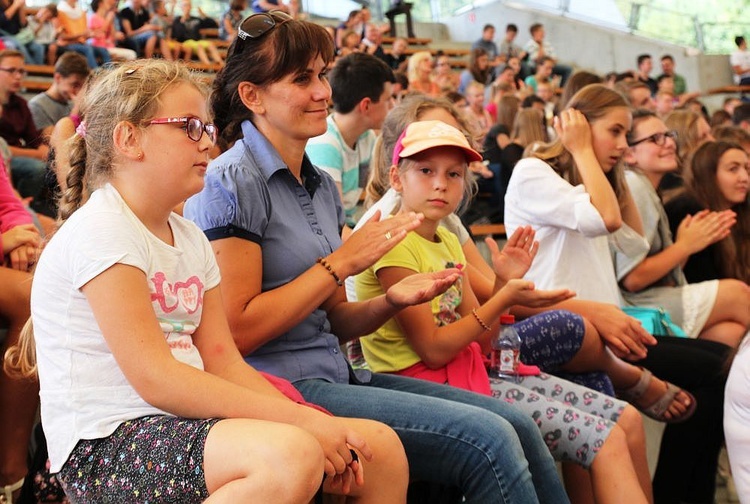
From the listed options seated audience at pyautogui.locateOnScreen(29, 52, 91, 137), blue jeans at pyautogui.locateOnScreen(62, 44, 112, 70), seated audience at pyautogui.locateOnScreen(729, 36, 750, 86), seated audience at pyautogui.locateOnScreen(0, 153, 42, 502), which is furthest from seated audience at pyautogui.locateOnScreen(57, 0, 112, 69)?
seated audience at pyautogui.locateOnScreen(729, 36, 750, 86)

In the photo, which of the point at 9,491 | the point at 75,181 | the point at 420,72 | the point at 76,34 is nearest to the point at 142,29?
the point at 76,34

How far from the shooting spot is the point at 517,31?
45.2ft

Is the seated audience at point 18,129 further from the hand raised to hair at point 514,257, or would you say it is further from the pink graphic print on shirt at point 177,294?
the pink graphic print on shirt at point 177,294

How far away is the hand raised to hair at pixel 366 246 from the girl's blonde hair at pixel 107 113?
0.42 meters

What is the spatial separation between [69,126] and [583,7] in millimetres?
11943

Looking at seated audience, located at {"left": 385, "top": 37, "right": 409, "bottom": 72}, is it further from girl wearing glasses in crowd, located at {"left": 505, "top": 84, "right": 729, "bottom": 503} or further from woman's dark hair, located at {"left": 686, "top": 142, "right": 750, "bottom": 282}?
girl wearing glasses in crowd, located at {"left": 505, "top": 84, "right": 729, "bottom": 503}

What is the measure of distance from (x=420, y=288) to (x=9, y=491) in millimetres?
983

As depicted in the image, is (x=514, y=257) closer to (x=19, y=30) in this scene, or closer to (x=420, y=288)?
(x=420, y=288)

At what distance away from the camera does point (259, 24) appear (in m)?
1.97

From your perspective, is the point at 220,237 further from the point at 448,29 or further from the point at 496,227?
the point at 448,29

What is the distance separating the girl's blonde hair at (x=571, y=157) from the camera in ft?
10.2

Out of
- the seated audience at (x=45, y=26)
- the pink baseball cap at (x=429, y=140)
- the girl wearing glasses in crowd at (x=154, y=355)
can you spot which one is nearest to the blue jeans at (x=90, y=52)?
the seated audience at (x=45, y=26)

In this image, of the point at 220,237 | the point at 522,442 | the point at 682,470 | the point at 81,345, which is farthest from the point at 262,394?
the point at 682,470

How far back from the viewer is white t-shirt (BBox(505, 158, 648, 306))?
295 cm
